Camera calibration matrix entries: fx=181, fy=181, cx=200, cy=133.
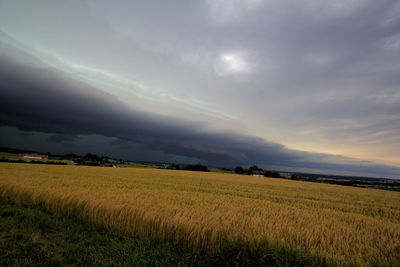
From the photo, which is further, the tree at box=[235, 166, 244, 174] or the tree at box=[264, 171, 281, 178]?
the tree at box=[235, 166, 244, 174]

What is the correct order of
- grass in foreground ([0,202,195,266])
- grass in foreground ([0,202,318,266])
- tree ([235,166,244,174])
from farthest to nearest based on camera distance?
tree ([235,166,244,174]), grass in foreground ([0,202,195,266]), grass in foreground ([0,202,318,266])

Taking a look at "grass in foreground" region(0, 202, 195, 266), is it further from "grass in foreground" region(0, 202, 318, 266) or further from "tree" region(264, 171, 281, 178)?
"tree" region(264, 171, 281, 178)

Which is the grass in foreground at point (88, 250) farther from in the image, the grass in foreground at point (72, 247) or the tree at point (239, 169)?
the tree at point (239, 169)

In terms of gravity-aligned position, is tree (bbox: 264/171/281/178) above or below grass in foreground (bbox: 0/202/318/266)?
below

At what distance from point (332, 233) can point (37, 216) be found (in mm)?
8068

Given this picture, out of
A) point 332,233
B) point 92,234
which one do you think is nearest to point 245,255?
point 332,233

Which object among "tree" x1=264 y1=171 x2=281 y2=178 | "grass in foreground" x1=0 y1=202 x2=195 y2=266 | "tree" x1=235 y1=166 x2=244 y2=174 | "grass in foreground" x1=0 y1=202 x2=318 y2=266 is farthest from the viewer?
"tree" x1=235 y1=166 x2=244 y2=174

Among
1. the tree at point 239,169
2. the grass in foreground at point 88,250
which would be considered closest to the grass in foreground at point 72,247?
the grass in foreground at point 88,250

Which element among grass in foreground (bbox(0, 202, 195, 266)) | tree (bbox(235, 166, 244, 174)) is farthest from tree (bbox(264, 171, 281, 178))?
grass in foreground (bbox(0, 202, 195, 266))

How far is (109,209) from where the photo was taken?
5074mm

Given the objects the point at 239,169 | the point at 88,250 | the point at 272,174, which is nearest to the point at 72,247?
Answer: the point at 88,250

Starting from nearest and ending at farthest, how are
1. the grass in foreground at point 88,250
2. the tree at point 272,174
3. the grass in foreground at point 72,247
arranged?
the grass in foreground at point 88,250 < the grass in foreground at point 72,247 < the tree at point 272,174

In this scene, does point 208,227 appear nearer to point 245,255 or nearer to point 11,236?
point 245,255

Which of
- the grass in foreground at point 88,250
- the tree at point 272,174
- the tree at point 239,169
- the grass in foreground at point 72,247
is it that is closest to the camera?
the grass in foreground at point 88,250
